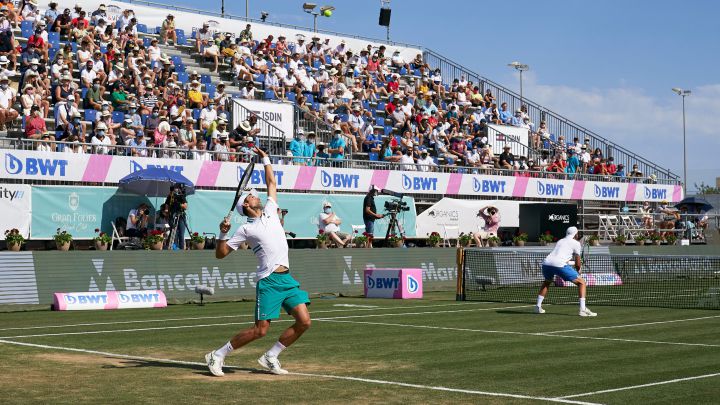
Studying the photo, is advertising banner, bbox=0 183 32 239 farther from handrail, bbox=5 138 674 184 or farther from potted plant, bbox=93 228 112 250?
potted plant, bbox=93 228 112 250

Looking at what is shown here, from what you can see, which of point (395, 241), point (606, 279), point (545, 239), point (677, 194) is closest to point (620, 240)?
point (545, 239)

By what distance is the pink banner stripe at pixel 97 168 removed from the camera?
30.8 meters

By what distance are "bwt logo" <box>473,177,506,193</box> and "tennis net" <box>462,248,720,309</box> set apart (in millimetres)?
8063

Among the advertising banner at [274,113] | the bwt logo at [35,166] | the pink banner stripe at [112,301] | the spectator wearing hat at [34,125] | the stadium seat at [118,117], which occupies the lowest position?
the pink banner stripe at [112,301]

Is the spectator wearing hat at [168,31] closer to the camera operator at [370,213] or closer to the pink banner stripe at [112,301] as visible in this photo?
the camera operator at [370,213]

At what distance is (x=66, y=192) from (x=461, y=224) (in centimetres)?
1576

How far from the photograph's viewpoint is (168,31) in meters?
42.9

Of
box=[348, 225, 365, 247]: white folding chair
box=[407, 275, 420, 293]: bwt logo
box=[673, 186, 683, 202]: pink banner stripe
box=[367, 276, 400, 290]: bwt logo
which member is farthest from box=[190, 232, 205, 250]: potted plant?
box=[673, 186, 683, 202]: pink banner stripe

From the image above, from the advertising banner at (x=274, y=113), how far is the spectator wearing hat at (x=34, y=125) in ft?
30.4

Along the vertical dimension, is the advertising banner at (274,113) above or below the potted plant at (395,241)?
above

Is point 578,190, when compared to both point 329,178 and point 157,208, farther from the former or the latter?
point 157,208

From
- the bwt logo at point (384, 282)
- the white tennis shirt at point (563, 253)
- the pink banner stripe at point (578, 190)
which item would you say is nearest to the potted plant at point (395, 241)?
the bwt logo at point (384, 282)

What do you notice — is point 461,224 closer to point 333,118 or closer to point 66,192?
point 333,118

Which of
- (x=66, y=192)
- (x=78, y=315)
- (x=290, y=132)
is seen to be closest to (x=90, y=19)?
(x=290, y=132)
